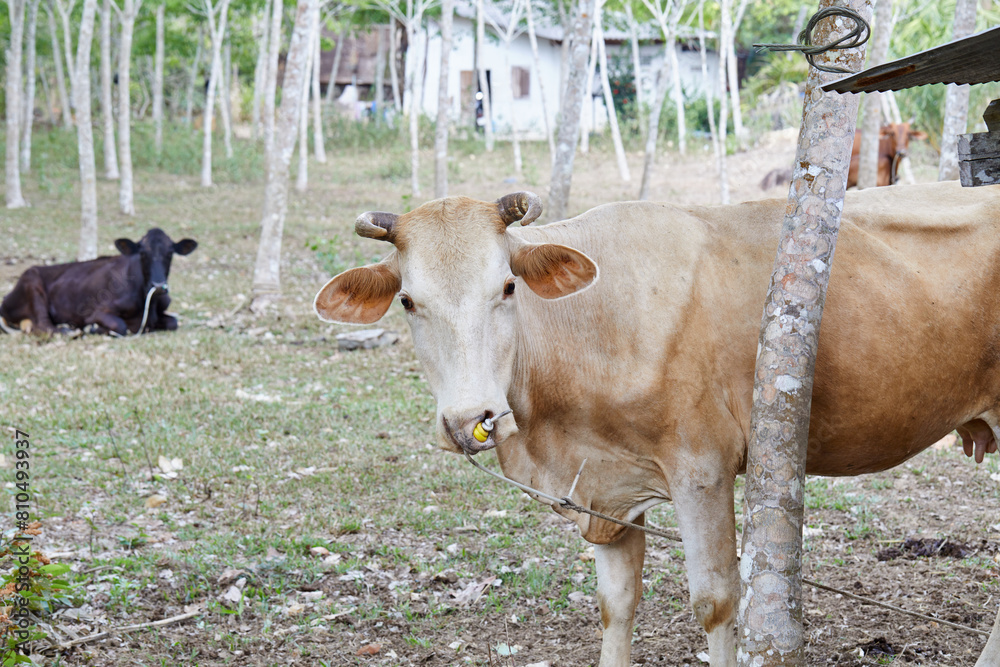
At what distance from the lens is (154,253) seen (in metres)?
11.9

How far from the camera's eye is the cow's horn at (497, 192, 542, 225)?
370 centimetres

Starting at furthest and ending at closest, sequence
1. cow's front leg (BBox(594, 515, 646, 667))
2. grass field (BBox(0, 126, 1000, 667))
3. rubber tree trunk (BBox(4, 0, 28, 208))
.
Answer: rubber tree trunk (BBox(4, 0, 28, 208)), grass field (BBox(0, 126, 1000, 667)), cow's front leg (BBox(594, 515, 646, 667))

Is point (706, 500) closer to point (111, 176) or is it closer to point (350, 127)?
point (111, 176)

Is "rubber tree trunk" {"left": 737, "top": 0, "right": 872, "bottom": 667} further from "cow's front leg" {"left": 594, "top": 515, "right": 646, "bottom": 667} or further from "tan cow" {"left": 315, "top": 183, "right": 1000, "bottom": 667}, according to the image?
"cow's front leg" {"left": 594, "top": 515, "right": 646, "bottom": 667}

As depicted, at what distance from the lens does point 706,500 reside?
11.9ft

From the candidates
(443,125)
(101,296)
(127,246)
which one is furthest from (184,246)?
(443,125)

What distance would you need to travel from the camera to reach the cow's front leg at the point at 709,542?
143 inches

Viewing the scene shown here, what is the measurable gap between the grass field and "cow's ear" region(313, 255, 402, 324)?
166 centimetres

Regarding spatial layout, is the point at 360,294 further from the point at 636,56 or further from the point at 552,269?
the point at 636,56

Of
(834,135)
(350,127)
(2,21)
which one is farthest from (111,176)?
(834,135)

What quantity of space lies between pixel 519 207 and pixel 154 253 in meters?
9.51

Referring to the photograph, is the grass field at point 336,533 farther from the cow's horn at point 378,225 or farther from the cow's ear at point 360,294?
the cow's horn at point 378,225

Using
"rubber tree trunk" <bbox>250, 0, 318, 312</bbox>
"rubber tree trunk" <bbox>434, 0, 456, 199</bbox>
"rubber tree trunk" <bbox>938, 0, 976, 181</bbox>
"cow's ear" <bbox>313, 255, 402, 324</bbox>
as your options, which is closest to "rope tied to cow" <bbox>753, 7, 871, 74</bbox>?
"cow's ear" <bbox>313, 255, 402, 324</bbox>

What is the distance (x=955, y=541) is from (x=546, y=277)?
11.0 feet
